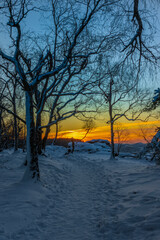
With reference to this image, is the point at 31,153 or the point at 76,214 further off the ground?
the point at 31,153

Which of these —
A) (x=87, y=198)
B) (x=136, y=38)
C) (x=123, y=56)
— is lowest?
(x=87, y=198)

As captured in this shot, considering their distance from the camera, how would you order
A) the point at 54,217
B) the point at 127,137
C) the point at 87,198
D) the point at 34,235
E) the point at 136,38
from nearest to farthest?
the point at 34,235 → the point at 54,217 → the point at 136,38 → the point at 87,198 → the point at 127,137

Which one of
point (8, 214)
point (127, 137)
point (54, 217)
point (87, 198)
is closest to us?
point (8, 214)

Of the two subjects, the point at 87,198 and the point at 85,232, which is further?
the point at 87,198

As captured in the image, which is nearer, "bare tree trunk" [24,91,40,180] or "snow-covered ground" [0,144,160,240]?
"snow-covered ground" [0,144,160,240]

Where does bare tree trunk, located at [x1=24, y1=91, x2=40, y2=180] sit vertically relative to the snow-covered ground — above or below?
above

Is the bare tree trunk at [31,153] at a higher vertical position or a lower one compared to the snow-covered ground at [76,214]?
higher

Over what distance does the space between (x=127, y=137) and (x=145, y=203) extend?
82.8ft

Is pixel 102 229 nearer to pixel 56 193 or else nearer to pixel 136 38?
pixel 56 193

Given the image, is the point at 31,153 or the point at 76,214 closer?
the point at 76,214

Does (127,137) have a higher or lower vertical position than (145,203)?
higher

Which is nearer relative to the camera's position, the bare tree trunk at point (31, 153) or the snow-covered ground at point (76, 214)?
the snow-covered ground at point (76, 214)

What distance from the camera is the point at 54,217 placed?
4164 millimetres

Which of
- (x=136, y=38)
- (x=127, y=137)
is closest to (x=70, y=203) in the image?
(x=136, y=38)
